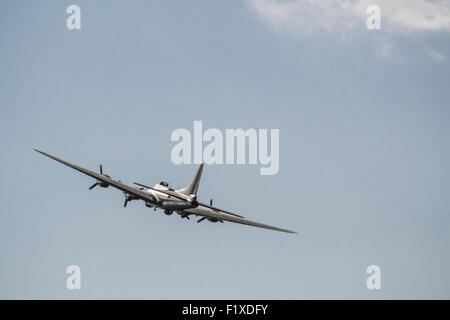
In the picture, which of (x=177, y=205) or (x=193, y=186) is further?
(x=193, y=186)

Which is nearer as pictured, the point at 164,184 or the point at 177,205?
the point at 177,205

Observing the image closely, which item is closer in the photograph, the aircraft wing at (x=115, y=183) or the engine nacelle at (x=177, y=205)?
the engine nacelle at (x=177, y=205)

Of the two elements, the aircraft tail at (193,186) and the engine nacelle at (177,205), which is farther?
the aircraft tail at (193,186)

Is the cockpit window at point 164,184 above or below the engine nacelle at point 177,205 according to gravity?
above

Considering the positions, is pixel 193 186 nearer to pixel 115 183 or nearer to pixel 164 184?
pixel 164 184

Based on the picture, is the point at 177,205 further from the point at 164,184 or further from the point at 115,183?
the point at 115,183

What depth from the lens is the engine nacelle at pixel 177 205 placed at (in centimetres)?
17900

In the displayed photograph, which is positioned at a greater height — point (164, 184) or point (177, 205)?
point (164, 184)

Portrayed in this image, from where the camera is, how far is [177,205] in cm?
18025

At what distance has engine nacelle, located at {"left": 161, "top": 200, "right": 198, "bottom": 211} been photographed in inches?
7047

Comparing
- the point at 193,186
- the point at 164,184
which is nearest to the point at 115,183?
A: the point at 164,184

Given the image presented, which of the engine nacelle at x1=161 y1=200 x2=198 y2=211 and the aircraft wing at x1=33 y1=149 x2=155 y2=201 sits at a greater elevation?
the aircraft wing at x1=33 y1=149 x2=155 y2=201
